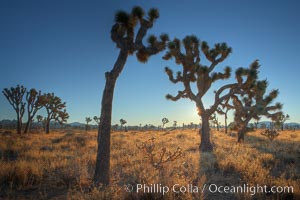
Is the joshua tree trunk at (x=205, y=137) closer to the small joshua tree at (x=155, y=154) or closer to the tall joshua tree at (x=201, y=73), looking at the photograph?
the tall joshua tree at (x=201, y=73)

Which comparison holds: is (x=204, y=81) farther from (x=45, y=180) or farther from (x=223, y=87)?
(x=45, y=180)

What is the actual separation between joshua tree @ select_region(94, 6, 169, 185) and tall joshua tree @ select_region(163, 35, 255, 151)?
6.36 metres

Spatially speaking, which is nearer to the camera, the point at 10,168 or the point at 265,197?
the point at 265,197

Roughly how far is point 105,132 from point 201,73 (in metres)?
9.39

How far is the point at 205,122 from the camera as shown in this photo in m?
15.0

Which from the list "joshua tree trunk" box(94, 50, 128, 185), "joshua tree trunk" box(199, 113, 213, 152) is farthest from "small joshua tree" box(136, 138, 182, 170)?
"joshua tree trunk" box(199, 113, 213, 152)

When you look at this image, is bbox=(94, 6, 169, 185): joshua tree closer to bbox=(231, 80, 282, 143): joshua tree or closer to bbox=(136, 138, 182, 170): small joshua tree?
bbox=(136, 138, 182, 170): small joshua tree

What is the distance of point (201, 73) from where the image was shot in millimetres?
13711

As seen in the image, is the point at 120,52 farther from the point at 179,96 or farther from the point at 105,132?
the point at 179,96

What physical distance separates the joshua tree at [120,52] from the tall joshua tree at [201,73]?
636 centimetres

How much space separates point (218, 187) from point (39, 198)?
15.1 ft

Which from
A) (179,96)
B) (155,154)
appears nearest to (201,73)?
(179,96)

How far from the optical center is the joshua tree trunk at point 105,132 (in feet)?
19.2

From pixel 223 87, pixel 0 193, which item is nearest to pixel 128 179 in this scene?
pixel 0 193
